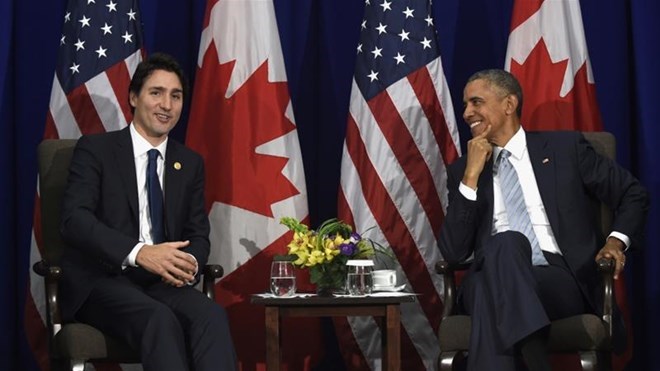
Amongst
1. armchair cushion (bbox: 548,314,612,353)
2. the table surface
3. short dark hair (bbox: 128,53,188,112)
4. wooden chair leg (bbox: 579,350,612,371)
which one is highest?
short dark hair (bbox: 128,53,188,112)

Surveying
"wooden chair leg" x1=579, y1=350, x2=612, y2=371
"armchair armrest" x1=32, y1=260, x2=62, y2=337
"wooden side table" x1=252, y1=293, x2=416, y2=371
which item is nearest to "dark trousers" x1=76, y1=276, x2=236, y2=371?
"armchair armrest" x1=32, y1=260, x2=62, y2=337

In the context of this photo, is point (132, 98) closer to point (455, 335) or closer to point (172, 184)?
point (172, 184)

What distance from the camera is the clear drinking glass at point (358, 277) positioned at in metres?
4.12

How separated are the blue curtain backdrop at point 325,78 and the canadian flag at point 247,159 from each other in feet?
1.88

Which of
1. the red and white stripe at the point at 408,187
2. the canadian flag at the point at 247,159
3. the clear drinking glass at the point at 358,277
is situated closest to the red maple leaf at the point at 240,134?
the canadian flag at the point at 247,159

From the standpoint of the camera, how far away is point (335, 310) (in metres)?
4.06

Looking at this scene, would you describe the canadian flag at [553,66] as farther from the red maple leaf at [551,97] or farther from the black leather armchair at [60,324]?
the black leather armchair at [60,324]

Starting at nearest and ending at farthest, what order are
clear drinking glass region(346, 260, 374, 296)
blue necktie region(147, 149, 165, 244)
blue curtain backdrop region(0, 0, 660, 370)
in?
clear drinking glass region(346, 260, 374, 296)
blue necktie region(147, 149, 165, 244)
blue curtain backdrop region(0, 0, 660, 370)

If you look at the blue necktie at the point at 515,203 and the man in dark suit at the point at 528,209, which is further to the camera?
the blue necktie at the point at 515,203

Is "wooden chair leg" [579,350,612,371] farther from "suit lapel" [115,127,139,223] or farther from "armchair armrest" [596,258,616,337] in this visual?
"suit lapel" [115,127,139,223]

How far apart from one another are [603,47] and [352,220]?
167 centimetres

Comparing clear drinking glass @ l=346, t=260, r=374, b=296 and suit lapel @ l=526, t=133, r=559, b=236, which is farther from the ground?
suit lapel @ l=526, t=133, r=559, b=236

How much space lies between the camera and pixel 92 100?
492 centimetres

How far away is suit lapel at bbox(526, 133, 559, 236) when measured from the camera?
14.2 ft
